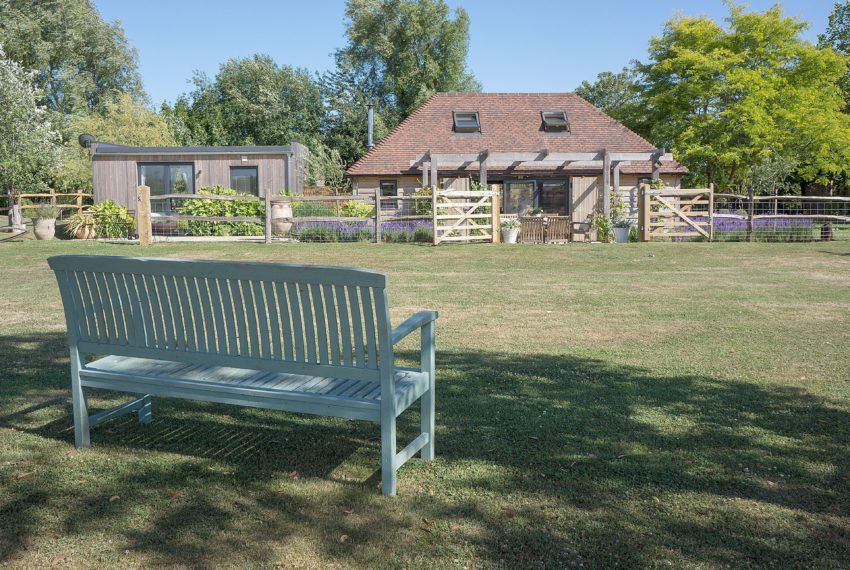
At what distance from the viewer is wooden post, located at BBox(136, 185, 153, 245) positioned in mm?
21438

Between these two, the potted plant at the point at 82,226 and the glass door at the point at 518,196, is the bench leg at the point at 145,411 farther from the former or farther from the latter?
the glass door at the point at 518,196

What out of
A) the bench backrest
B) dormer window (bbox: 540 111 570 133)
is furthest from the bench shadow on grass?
dormer window (bbox: 540 111 570 133)

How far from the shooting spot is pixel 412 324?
13.4 feet

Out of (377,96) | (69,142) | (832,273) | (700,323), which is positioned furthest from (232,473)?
(377,96)

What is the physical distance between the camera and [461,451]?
442 cm

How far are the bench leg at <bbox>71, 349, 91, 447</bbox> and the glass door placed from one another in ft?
84.3

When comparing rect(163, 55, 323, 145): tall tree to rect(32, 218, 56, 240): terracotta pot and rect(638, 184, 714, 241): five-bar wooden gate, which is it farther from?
rect(638, 184, 714, 241): five-bar wooden gate

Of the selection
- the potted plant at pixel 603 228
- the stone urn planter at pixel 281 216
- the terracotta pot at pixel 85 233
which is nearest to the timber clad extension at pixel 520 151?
the potted plant at pixel 603 228

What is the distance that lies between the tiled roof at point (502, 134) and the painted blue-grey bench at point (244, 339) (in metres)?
24.2

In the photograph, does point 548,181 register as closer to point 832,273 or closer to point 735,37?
point 735,37

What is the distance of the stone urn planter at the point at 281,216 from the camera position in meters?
22.7

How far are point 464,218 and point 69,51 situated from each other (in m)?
37.0

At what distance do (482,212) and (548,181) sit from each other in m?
7.36

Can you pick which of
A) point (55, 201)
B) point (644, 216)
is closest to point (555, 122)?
point (644, 216)
